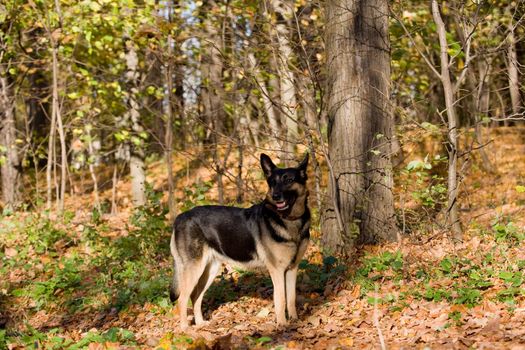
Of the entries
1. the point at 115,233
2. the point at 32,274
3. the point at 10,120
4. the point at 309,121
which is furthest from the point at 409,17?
the point at 10,120

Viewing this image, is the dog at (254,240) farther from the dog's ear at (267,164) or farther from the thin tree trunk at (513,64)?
the thin tree trunk at (513,64)

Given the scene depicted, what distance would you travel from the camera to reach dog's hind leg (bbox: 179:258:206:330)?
6.73 m

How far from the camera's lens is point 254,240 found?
21.3ft

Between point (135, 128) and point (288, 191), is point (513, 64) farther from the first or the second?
point (135, 128)

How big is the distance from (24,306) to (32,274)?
1121mm

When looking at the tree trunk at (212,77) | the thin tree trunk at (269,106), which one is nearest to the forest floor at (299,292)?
the thin tree trunk at (269,106)

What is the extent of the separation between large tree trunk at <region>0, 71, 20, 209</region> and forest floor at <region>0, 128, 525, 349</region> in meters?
3.22

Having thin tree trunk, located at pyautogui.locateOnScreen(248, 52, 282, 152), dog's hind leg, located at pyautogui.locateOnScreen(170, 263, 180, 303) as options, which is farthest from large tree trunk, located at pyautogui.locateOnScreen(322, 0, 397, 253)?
dog's hind leg, located at pyautogui.locateOnScreen(170, 263, 180, 303)

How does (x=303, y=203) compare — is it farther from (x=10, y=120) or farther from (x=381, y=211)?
(x=10, y=120)

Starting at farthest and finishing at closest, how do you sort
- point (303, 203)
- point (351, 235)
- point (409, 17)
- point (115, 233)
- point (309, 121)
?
point (115, 233), point (409, 17), point (309, 121), point (351, 235), point (303, 203)

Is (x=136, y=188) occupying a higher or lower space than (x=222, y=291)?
higher

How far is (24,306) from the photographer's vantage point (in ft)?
28.4

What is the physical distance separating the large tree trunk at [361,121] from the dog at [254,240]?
134cm

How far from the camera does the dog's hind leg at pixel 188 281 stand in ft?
22.1
